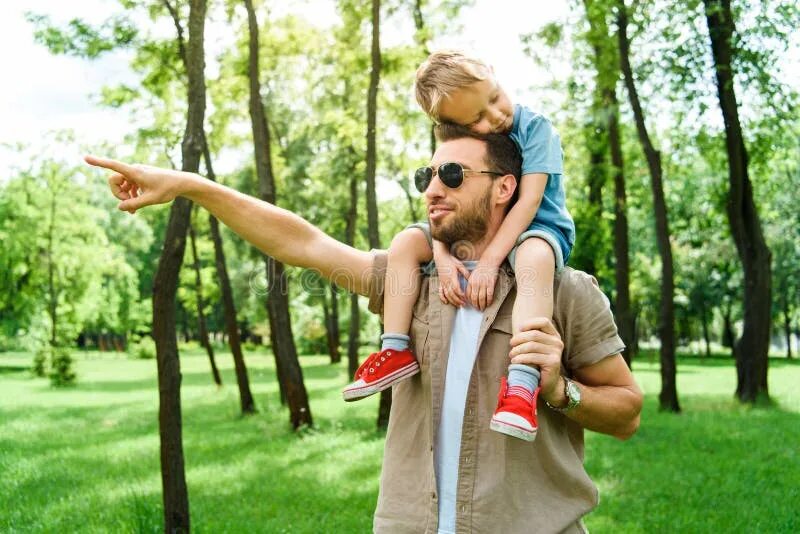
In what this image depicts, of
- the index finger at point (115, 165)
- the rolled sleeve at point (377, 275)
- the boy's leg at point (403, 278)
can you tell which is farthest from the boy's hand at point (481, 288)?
the index finger at point (115, 165)

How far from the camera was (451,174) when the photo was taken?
2600mm

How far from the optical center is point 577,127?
20.1 metres

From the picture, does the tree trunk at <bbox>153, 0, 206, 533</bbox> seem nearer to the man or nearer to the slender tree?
the man

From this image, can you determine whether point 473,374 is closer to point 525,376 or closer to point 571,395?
point 525,376

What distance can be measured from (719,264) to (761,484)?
40656 millimetres

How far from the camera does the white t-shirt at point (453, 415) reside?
7.71 feet

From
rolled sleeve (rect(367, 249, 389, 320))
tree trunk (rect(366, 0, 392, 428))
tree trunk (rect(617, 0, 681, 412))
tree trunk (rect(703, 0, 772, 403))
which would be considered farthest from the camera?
tree trunk (rect(703, 0, 772, 403))

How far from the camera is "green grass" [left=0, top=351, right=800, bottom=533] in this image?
7852 millimetres

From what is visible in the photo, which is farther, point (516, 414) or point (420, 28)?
point (420, 28)

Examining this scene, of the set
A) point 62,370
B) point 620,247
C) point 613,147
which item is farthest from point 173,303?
point 62,370

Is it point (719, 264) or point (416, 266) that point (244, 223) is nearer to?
point (416, 266)

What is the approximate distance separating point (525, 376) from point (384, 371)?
48 centimetres

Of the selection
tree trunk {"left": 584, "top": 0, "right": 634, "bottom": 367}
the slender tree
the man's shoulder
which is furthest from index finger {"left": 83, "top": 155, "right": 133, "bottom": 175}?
tree trunk {"left": 584, "top": 0, "right": 634, "bottom": 367}

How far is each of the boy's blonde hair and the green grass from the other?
16.8ft
